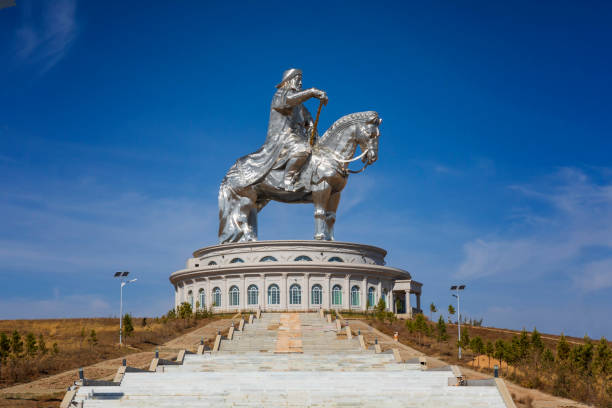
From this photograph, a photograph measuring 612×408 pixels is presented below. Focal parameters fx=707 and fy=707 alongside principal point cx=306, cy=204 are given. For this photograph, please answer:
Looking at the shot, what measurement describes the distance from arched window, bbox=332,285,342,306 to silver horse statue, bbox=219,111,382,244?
353 centimetres

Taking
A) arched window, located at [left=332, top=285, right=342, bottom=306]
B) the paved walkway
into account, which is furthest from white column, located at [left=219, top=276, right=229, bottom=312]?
arched window, located at [left=332, top=285, right=342, bottom=306]

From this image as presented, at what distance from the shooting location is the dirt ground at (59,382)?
20.9 m

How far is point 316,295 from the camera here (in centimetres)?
4772

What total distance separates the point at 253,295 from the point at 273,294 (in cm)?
140

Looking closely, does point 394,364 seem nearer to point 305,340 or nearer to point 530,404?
point 530,404

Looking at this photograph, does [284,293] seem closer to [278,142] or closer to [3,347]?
[278,142]

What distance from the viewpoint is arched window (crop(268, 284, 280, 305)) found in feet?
156

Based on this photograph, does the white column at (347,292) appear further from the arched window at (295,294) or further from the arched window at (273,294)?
the arched window at (273,294)

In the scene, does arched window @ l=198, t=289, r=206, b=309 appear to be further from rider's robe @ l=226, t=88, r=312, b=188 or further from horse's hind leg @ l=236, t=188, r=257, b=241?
rider's robe @ l=226, t=88, r=312, b=188

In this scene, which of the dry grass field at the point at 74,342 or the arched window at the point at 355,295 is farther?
the arched window at the point at 355,295

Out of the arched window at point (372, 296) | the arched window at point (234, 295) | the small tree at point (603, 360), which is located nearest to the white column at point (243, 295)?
the arched window at point (234, 295)

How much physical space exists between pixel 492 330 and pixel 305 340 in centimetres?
1972

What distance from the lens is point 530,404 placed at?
2139cm

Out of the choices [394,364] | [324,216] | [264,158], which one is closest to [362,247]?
[324,216]
